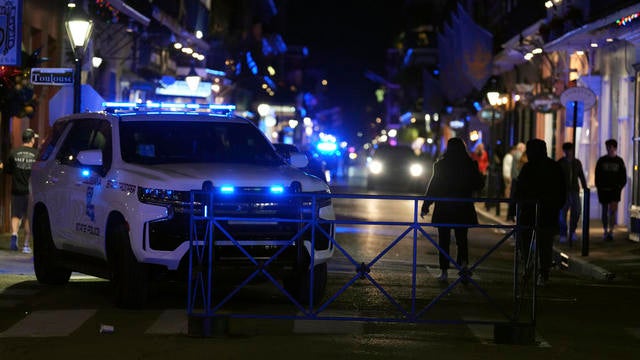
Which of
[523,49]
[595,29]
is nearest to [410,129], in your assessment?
[523,49]

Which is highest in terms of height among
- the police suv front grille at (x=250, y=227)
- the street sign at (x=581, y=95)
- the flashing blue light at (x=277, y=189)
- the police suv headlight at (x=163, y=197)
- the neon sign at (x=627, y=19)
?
the neon sign at (x=627, y=19)

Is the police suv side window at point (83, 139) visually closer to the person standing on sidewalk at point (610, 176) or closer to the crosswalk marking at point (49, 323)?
the crosswalk marking at point (49, 323)

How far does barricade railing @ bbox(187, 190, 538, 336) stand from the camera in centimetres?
1044

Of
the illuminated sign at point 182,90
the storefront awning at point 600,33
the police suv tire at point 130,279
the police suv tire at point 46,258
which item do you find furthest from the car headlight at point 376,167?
the police suv tire at point 130,279

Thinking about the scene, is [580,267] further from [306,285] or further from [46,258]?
[46,258]

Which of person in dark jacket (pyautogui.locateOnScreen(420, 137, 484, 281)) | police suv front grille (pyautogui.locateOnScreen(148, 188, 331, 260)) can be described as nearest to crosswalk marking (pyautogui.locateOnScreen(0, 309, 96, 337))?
police suv front grille (pyautogui.locateOnScreen(148, 188, 331, 260))

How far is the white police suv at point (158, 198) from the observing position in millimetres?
11867

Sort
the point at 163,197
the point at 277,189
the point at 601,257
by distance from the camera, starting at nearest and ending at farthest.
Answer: the point at 163,197, the point at 277,189, the point at 601,257

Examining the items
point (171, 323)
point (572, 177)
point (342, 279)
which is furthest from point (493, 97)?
point (171, 323)

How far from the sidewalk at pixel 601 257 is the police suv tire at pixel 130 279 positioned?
7.68m

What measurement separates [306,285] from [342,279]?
9.44 ft

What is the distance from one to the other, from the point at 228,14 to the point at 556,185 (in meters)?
56.7

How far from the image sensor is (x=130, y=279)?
12.1m

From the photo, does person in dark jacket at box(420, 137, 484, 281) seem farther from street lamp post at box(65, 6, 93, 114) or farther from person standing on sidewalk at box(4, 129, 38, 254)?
person standing on sidewalk at box(4, 129, 38, 254)
